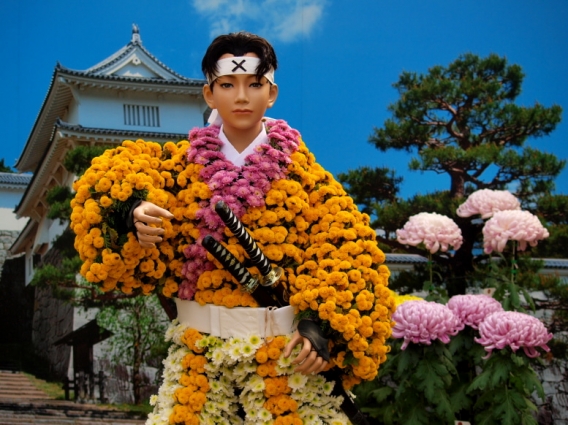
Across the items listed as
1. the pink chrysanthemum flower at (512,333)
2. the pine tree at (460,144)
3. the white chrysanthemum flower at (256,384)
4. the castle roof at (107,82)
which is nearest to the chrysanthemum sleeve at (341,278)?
the white chrysanthemum flower at (256,384)

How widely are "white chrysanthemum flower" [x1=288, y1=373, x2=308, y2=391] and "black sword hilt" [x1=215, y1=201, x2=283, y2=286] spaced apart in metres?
0.29

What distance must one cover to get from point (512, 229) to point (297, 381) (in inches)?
80.6

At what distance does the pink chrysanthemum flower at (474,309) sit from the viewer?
346cm

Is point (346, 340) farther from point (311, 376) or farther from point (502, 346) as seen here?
point (502, 346)

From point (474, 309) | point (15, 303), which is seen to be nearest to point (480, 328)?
point (474, 309)

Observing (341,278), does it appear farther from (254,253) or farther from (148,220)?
(148,220)

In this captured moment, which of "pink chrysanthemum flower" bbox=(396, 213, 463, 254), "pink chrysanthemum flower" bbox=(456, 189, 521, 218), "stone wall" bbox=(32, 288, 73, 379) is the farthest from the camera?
"stone wall" bbox=(32, 288, 73, 379)

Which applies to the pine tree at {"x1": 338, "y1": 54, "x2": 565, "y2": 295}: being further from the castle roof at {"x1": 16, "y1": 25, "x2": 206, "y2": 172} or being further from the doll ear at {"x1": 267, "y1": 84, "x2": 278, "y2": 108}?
the doll ear at {"x1": 267, "y1": 84, "x2": 278, "y2": 108}

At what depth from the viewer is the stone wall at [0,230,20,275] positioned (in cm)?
481

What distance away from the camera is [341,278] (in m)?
2.02

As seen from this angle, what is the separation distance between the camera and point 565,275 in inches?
204

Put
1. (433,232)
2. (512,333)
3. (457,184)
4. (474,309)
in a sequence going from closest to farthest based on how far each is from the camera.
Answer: (512,333)
(474,309)
(433,232)
(457,184)

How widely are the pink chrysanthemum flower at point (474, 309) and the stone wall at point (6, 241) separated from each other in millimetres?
3154

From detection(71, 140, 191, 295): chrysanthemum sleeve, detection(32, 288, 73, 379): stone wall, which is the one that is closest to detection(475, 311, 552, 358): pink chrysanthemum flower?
detection(71, 140, 191, 295): chrysanthemum sleeve
